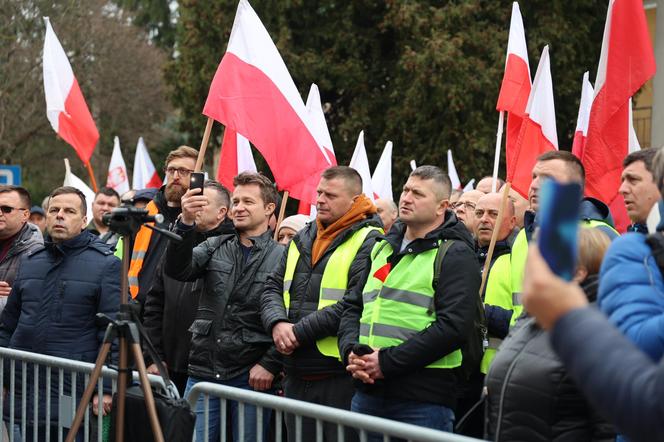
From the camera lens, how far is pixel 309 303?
613cm

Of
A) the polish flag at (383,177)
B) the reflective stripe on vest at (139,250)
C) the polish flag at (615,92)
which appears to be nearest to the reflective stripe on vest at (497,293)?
the polish flag at (615,92)

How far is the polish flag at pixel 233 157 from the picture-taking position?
1033 centimetres

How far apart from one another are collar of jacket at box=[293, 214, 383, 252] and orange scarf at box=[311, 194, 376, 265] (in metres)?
0.03

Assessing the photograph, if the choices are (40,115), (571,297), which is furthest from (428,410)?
(40,115)

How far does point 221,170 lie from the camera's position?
33.9 ft

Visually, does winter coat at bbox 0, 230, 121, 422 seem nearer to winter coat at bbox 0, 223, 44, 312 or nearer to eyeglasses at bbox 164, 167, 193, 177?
winter coat at bbox 0, 223, 44, 312

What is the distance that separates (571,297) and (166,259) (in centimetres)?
439

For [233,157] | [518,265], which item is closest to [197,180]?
[518,265]

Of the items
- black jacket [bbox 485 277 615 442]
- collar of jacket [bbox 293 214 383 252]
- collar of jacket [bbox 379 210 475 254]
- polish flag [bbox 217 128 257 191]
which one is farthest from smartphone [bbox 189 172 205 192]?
polish flag [bbox 217 128 257 191]

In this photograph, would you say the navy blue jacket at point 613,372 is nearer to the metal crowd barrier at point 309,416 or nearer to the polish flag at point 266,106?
the metal crowd barrier at point 309,416

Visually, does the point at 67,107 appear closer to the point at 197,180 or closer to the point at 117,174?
the point at 117,174

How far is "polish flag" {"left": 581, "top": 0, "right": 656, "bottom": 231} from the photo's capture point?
7.44 meters

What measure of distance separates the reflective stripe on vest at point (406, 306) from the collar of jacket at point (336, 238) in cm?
70

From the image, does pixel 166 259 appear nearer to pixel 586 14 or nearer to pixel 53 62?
pixel 53 62
